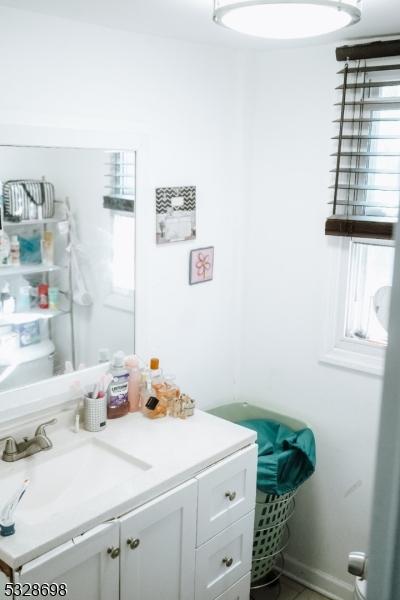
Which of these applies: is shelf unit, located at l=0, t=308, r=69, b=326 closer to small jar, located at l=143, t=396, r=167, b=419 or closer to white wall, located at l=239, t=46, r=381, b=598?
small jar, located at l=143, t=396, r=167, b=419

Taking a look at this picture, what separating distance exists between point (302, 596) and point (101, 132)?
7.12ft

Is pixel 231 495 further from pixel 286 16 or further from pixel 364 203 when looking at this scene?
pixel 286 16

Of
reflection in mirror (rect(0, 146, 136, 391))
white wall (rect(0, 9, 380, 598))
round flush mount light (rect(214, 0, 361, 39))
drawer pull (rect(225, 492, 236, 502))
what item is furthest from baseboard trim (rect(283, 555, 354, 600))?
round flush mount light (rect(214, 0, 361, 39))

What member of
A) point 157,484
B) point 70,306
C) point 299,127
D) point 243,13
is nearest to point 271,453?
point 157,484

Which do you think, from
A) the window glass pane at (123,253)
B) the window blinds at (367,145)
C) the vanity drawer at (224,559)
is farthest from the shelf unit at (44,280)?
the window blinds at (367,145)

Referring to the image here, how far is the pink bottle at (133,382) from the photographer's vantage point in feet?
7.70

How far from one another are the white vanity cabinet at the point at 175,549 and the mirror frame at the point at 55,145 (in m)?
0.56

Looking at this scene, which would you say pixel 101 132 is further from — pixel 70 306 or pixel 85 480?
pixel 85 480

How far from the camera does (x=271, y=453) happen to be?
256 centimetres

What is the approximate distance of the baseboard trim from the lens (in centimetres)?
273

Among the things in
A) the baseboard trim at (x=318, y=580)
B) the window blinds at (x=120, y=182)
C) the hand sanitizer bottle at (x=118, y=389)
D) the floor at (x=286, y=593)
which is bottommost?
the floor at (x=286, y=593)

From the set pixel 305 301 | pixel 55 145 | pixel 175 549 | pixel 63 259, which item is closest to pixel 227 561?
pixel 175 549

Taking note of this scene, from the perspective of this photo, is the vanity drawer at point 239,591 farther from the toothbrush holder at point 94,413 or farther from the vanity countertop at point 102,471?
the toothbrush holder at point 94,413

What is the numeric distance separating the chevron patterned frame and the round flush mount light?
0.92 metres
